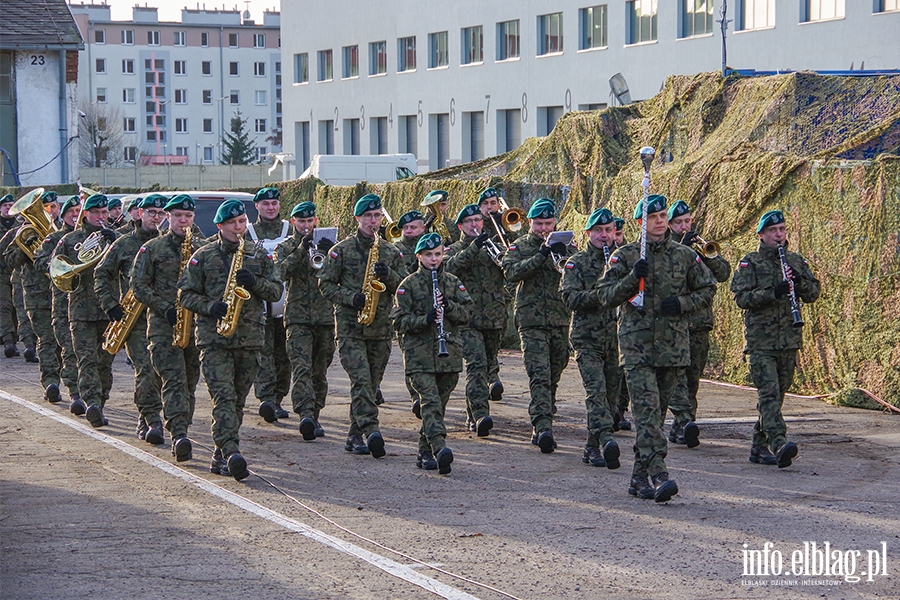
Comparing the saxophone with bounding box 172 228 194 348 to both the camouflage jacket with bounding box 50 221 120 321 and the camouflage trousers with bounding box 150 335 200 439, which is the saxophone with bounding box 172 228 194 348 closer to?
the camouflage trousers with bounding box 150 335 200 439

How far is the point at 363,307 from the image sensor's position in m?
10.9

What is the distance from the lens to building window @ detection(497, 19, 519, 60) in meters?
50.8

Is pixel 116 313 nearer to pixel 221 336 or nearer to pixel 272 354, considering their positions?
pixel 272 354

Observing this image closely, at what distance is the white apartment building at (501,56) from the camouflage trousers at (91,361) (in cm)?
2714

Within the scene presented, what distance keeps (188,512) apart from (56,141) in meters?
36.5

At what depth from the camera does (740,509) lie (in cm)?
877

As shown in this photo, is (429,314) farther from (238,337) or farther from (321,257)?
(321,257)

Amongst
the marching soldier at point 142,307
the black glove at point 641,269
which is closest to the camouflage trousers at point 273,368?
the marching soldier at point 142,307

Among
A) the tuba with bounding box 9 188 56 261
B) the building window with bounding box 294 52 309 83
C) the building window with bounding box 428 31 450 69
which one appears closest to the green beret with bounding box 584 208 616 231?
the tuba with bounding box 9 188 56 261

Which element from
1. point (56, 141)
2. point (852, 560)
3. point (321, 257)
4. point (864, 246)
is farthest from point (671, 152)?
point (56, 141)

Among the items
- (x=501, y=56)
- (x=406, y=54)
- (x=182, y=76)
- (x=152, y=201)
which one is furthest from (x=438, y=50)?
(x=182, y=76)

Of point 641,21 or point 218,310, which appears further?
point 641,21

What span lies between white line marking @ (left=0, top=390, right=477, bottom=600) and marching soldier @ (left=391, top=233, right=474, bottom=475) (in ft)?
5.16

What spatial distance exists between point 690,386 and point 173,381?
434 cm
